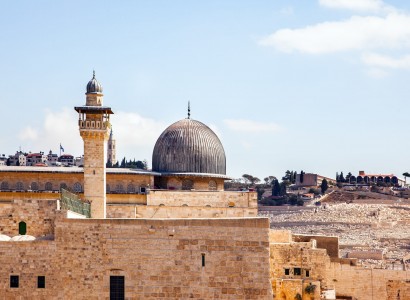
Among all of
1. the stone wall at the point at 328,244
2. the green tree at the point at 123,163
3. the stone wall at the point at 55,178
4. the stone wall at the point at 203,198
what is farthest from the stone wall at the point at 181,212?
the green tree at the point at 123,163

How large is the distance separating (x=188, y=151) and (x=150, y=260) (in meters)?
14.6

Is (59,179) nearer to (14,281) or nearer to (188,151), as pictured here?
(188,151)

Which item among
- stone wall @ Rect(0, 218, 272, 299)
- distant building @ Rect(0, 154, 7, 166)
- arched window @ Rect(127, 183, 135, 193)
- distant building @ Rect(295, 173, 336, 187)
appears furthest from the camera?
distant building @ Rect(295, 173, 336, 187)

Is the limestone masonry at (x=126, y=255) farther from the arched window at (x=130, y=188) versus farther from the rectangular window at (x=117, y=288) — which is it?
the arched window at (x=130, y=188)

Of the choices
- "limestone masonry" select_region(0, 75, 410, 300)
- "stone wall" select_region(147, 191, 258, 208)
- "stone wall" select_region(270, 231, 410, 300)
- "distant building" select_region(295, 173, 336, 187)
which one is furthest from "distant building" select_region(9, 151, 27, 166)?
"limestone masonry" select_region(0, 75, 410, 300)

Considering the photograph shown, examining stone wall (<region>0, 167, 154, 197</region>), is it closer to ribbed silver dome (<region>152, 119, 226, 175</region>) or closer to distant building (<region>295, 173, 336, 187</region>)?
ribbed silver dome (<region>152, 119, 226, 175</region>)

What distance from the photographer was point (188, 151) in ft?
120

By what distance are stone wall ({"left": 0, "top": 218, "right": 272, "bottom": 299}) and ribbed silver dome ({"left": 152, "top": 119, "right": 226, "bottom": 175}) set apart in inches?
563

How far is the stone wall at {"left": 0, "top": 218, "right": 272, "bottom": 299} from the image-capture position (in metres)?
22.0

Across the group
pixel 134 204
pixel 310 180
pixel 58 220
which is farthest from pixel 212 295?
pixel 310 180

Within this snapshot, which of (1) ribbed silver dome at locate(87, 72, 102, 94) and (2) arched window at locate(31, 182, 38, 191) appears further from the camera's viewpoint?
(2) arched window at locate(31, 182, 38, 191)

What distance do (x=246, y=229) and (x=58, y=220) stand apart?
4.36 m

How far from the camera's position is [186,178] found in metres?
36.3

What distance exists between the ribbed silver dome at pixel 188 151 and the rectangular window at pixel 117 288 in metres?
14.5
